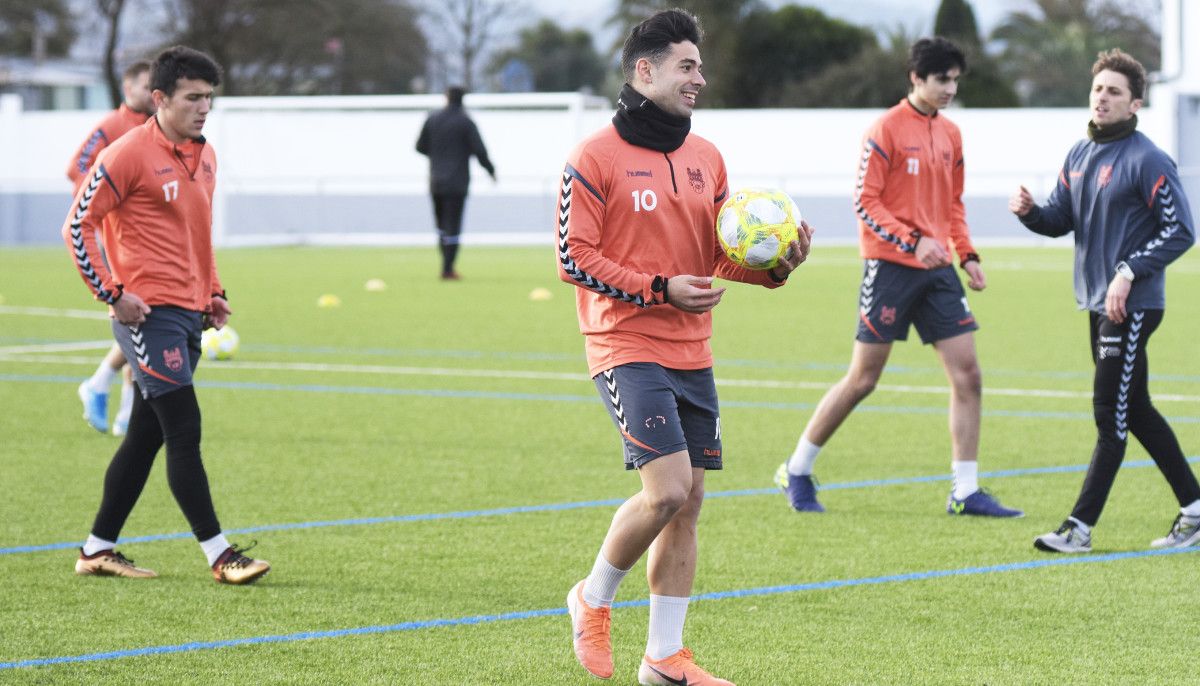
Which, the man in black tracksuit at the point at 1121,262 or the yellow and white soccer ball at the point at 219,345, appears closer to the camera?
the man in black tracksuit at the point at 1121,262

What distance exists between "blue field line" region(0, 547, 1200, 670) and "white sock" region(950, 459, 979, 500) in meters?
0.93

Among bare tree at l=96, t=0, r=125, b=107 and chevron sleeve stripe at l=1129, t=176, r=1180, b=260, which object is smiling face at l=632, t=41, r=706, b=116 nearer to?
chevron sleeve stripe at l=1129, t=176, r=1180, b=260

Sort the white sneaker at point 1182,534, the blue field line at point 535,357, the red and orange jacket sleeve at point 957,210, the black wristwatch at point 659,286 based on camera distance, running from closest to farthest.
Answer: the black wristwatch at point 659,286 < the white sneaker at point 1182,534 < the red and orange jacket sleeve at point 957,210 < the blue field line at point 535,357

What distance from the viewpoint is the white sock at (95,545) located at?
639 cm

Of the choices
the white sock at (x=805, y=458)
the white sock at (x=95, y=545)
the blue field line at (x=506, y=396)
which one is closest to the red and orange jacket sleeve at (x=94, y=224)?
the white sock at (x=95, y=545)

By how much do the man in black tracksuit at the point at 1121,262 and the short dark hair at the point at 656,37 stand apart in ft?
7.86

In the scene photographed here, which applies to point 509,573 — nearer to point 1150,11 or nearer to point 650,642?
point 650,642

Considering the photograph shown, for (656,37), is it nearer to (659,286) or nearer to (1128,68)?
(659,286)

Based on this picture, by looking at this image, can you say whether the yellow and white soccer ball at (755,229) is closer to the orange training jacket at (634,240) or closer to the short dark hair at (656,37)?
the orange training jacket at (634,240)

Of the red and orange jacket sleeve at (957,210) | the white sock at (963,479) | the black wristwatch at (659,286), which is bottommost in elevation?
the white sock at (963,479)

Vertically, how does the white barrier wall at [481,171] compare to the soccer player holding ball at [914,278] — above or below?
below

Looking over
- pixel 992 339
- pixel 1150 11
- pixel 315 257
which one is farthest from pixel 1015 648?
pixel 1150 11

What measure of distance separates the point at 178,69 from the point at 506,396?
570 cm

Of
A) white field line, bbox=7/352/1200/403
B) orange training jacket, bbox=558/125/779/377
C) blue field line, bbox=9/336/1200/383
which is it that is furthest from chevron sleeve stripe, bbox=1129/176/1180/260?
blue field line, bbox=9/336/1200/383
